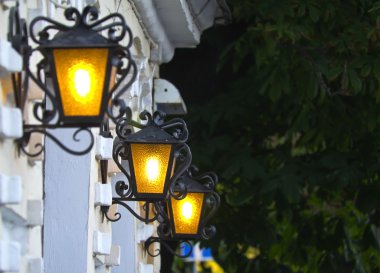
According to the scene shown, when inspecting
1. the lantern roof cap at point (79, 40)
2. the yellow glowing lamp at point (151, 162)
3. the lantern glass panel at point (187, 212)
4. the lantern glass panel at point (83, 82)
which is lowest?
the lantern glass panel at point (187, 212)

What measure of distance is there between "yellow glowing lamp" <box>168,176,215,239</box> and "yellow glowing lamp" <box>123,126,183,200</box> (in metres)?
1.38

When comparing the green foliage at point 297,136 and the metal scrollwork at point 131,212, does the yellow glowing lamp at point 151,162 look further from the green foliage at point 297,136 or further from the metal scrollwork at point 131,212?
the green foliage at point 297,136

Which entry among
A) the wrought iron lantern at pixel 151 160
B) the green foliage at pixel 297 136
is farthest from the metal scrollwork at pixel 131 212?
the green foliage at pixel 297 136

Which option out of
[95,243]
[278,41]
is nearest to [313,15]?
[278,41]

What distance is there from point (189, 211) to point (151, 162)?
1549 millimetres

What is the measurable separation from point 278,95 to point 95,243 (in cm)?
387

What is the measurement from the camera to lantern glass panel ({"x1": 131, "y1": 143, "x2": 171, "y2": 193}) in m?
8.60

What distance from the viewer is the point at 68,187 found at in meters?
8.79

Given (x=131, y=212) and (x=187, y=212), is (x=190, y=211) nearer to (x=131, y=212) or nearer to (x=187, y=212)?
(x=187, y=212)

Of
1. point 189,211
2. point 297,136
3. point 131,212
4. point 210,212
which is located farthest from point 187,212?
point 297,136

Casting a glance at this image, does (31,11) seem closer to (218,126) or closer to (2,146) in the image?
(2,146)

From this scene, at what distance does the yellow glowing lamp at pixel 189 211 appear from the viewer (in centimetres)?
1008

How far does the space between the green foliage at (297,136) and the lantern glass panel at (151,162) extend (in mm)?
3891

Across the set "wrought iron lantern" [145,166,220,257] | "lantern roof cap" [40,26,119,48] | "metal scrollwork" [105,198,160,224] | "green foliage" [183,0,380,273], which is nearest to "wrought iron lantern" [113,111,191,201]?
"metal scrollwork" [105,198,160,224]
